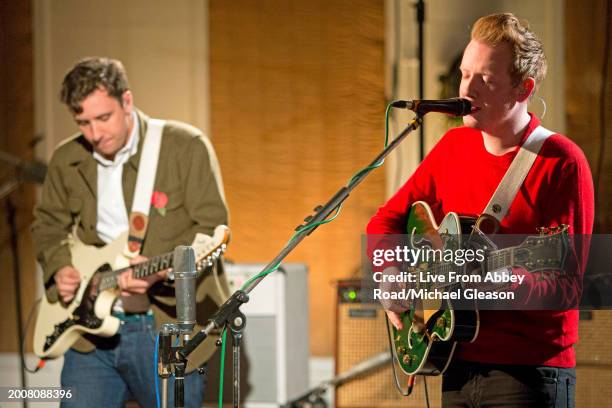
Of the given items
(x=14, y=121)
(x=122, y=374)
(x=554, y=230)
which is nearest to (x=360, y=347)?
(x=122, y=374)

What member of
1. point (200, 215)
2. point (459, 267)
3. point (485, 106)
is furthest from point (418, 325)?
point (200, 215)

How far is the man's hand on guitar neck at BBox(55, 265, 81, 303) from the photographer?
317cm

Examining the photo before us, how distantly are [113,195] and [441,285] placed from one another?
1.42 metres

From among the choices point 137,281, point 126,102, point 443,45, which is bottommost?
point 137,281

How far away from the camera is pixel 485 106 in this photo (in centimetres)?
219

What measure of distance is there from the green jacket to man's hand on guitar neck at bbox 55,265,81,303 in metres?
0.03

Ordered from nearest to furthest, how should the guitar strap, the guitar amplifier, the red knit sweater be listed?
1. the red knit sweater
2. the guitar strap
3. the guitar amplifier

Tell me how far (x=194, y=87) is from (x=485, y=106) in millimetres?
3251

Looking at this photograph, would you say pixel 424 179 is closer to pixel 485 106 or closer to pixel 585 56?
pixel 485 106

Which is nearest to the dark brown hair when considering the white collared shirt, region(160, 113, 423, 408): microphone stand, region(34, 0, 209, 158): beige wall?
the white collared shirt

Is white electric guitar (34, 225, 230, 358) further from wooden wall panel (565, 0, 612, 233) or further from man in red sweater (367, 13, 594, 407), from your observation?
wooden wall panel (565, 0, 612, 233)

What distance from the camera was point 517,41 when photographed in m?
2.18

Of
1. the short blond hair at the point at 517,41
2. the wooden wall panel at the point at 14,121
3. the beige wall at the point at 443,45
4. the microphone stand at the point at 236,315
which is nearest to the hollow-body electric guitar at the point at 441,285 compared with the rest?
the microphone stand at the point at 236,315

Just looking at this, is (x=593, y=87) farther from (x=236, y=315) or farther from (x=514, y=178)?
(x=236, y=315)
